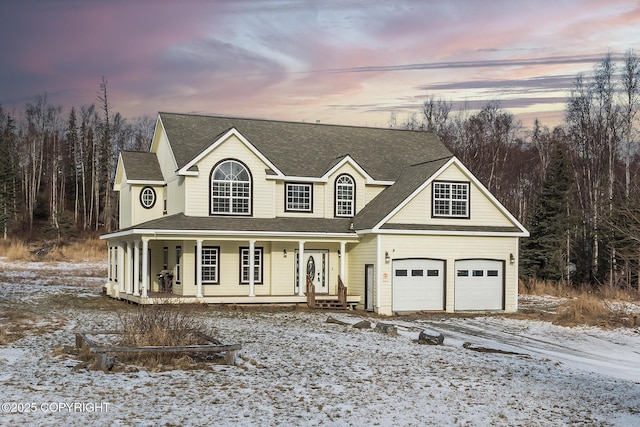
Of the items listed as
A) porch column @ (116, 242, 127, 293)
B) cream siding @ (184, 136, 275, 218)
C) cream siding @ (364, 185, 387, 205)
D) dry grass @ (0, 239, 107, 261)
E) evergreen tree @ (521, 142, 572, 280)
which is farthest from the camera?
dry grass @ (0, 239, 107, 261)

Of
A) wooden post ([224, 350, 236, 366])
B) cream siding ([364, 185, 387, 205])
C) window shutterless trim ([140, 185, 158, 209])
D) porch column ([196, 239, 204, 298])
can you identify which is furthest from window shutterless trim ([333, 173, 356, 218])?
wooden post ([224, 350, 236, 366])

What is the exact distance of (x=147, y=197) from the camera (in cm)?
3247

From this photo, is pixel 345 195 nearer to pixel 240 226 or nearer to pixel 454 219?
pixel 454 219

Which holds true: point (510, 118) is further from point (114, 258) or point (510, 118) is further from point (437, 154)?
point (114, 258)

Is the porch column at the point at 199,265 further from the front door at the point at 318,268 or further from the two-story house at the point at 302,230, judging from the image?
the front door at the point at 318,268

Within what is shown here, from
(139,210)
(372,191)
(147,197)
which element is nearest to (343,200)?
(372,191)

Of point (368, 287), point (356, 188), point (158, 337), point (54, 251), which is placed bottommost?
point (368, 287)

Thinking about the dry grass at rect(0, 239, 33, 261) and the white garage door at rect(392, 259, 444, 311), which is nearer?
the white garage door at rect(392, 259, 444, 311)

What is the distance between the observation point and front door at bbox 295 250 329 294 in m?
31.3

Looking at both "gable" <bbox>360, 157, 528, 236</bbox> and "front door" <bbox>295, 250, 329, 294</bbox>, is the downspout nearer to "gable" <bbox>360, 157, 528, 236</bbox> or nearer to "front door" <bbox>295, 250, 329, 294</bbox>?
"gable" <bbox>360, 157, 528, 236</bbox>

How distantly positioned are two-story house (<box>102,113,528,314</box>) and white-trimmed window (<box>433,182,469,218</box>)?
44 millimetres

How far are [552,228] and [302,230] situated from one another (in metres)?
21.3

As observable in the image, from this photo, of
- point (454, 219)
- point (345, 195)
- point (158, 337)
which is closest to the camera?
point (158, 337)

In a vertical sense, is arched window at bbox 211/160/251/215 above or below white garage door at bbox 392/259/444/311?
above
